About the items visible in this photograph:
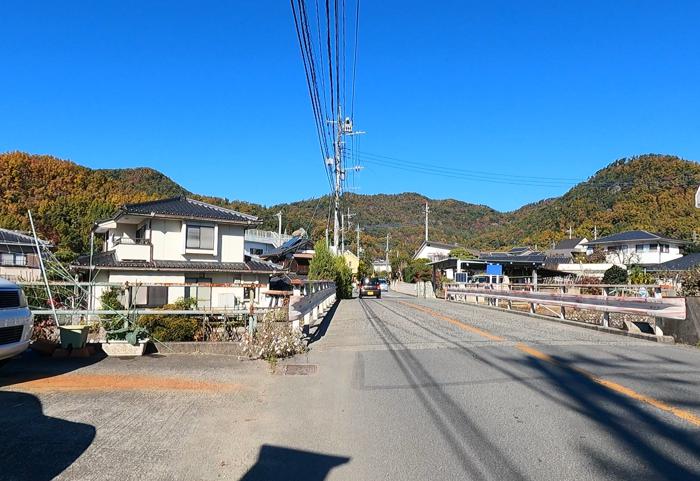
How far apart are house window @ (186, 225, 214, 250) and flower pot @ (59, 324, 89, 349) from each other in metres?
24.3

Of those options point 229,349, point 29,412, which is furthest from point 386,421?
point 229,349

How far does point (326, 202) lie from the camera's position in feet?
270

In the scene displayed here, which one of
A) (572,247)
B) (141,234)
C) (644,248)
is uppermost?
(572,247)

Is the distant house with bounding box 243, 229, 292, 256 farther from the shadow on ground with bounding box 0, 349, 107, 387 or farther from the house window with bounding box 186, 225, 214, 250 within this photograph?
the shadow on ground with bounding box 0, 349, 107, 387

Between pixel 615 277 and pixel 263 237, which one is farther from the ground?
pixel 263 237

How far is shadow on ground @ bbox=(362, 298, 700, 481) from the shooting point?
442 cm

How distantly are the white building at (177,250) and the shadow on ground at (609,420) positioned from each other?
22951mm

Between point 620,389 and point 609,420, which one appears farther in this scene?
point 620,389

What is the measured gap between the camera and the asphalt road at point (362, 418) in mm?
4566

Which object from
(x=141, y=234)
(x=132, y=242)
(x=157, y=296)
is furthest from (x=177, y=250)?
(x=157, y=296)

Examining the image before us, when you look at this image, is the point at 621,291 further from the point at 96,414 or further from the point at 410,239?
the point at 410,239

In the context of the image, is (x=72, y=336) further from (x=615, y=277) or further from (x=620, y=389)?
(x=615, y=277)

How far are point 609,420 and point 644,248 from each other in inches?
2446

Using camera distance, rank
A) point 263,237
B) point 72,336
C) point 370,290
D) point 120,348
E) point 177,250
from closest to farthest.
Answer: point 72,336 → point 120,348 → point 177,250 → point 370,290 → point 263,237
